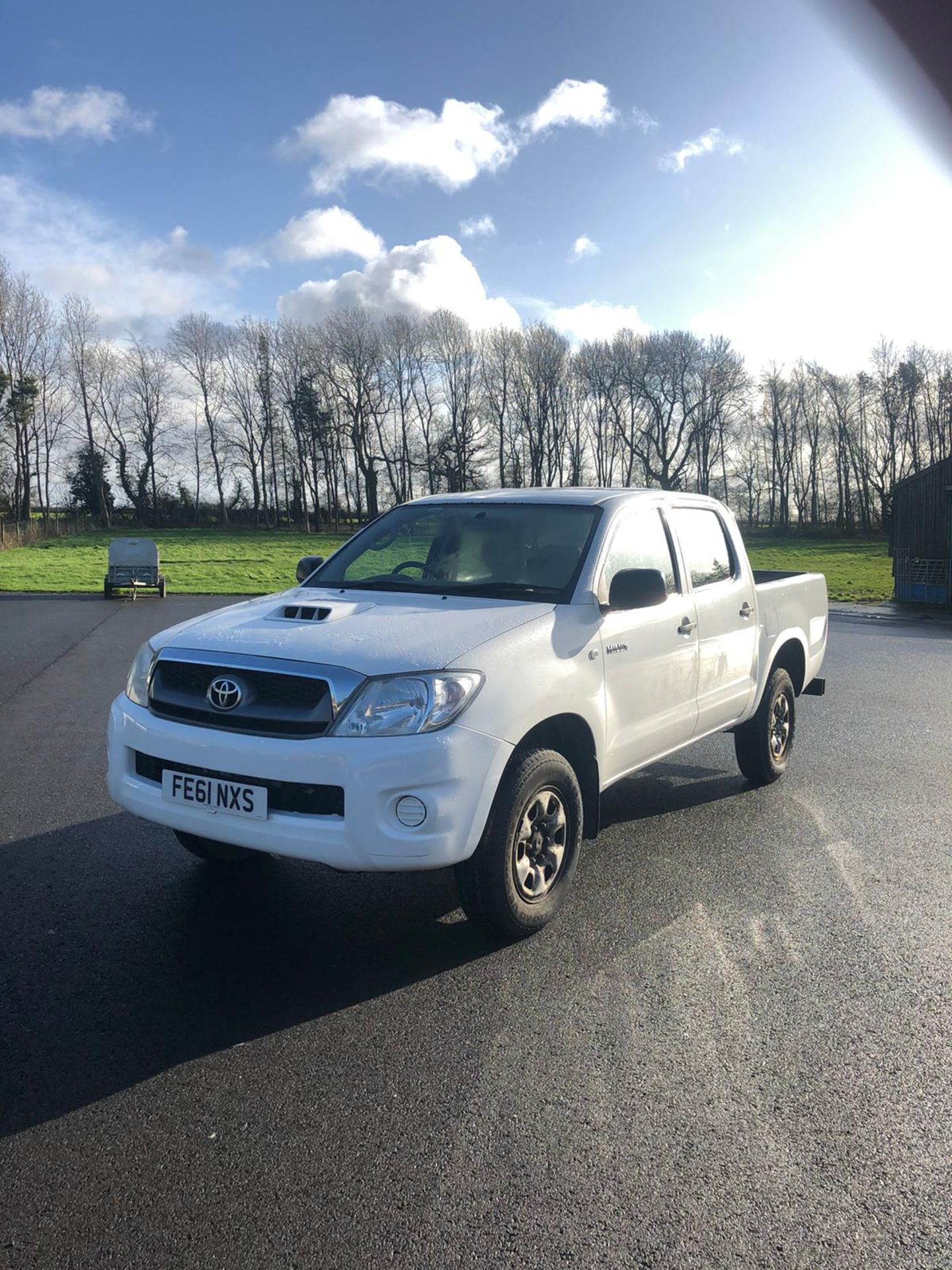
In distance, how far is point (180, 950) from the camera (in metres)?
4.03

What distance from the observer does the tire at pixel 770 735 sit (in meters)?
6.60

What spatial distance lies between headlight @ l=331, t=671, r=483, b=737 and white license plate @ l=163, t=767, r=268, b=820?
426 millimetres

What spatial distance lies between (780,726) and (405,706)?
414 centimetres

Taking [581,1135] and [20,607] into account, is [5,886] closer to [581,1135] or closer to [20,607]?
[581,1135]

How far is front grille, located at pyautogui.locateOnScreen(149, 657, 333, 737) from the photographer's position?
3729mm

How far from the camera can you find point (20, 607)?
23.2 meters

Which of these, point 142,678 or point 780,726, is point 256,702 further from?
point 780,726

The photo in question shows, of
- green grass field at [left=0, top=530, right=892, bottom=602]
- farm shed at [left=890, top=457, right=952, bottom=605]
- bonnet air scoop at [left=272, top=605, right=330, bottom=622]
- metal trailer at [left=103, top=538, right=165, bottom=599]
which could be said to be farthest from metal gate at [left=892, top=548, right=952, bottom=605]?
Result: bonnet air scoop at [left=272, top=605, right=330, bottom=622]

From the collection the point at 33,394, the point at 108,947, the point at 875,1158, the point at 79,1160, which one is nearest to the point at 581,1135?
the point at 875,1158

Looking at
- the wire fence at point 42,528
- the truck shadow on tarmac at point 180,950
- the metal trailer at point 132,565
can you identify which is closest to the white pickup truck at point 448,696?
the truck shadow on tarmac at point 180,950

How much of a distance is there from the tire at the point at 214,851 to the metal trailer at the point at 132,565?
22470 mm

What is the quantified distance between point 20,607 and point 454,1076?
23.1 meters

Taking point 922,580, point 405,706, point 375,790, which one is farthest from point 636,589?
point 922,580

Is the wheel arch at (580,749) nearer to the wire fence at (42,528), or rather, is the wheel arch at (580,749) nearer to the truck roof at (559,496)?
the truck roof at (559,496)
